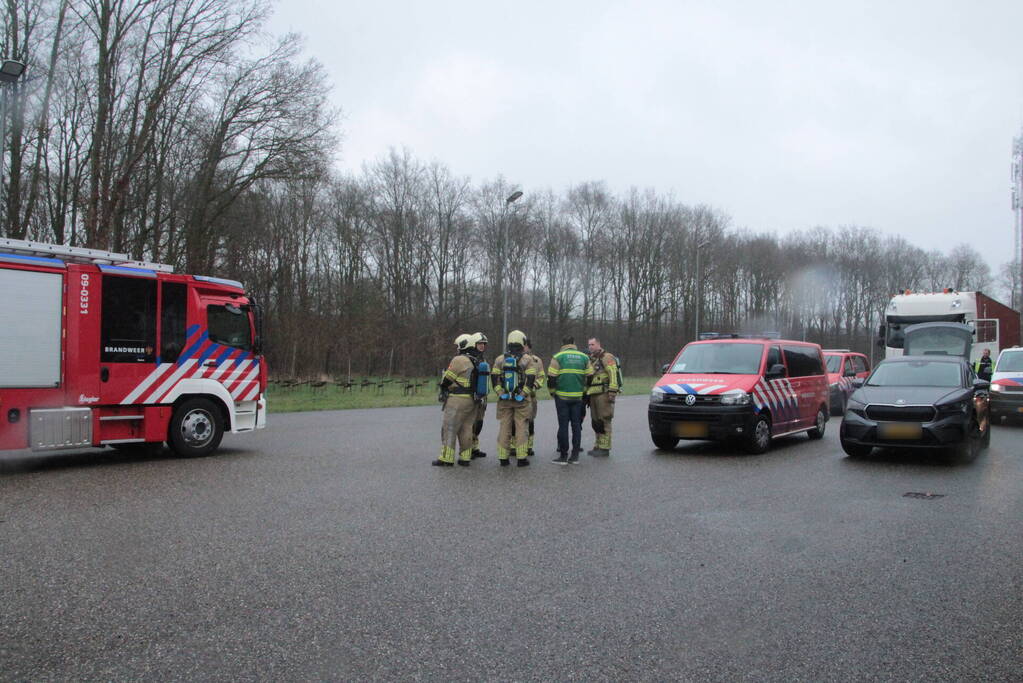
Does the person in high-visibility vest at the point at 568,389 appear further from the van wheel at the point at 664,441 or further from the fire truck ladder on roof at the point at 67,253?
the fire truck ladder on roof at the point at 67,253

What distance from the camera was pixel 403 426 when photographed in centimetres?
1642

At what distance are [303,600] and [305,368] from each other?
33280 millimetres

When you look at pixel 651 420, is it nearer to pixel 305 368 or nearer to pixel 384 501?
pixel 384 501

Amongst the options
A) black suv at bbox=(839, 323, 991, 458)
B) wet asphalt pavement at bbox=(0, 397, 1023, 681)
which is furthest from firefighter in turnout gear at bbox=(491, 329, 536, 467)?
black suv at bbox=(839, 323, 991, 458)

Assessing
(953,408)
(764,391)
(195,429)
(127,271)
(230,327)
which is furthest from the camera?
(764,391)

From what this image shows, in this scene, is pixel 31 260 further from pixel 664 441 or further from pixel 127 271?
pixel 664 441

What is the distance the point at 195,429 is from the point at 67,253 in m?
2.88

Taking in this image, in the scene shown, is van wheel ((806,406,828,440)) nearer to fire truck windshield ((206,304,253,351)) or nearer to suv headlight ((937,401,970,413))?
suv headlight ((937,401,970,413))

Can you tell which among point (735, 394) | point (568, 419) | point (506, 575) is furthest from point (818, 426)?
point (506, 575)

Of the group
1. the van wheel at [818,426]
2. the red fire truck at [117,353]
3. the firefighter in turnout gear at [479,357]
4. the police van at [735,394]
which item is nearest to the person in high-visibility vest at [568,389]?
the firefighter in turnout gear at [479,357]

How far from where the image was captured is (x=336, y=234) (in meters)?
49.3

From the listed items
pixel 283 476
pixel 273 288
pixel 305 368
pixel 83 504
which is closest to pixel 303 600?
pixel 83 504

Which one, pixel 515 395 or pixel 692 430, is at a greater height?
pixel 515 395

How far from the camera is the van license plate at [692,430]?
38.1 ft
